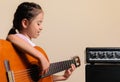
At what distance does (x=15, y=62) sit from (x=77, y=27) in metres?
0.80

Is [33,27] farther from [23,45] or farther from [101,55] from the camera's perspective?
[101,55]

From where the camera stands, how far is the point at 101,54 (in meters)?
1.39

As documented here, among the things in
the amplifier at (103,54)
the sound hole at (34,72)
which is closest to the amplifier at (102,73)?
the amplifier at (103,54)

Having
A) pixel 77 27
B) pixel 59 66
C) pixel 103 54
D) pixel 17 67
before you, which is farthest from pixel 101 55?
pixel 17 67

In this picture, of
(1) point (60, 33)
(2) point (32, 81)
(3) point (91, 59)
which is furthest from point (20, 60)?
(1) point (60, 33)

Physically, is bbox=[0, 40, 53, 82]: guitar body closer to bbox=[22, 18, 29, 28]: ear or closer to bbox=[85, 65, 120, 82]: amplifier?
bbox=[22, 18, 29, 28]: ear

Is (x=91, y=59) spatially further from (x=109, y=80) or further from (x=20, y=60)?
(x=20, y=60)

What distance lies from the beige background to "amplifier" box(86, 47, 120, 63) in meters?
0.35

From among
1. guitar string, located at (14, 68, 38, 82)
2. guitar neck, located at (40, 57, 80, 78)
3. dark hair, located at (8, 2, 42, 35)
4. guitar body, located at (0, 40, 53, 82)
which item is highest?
dark hair, located at (8, 2, 42, 35)

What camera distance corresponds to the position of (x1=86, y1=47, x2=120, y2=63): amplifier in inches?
54.4

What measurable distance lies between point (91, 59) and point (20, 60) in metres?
0.46

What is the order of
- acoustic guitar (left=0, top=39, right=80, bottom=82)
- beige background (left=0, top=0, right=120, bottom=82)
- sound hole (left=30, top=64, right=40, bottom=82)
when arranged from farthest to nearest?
beige background (left=0, top=0, right=120, bottom=82)
sound hole (left=30, top=64, right=40, bottom=82)
acoustic guitar (left=0, top=39, right=80, bottom=82)

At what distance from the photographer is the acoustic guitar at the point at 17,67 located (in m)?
0.93

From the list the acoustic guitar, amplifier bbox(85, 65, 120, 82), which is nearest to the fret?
the acoustic guitar
